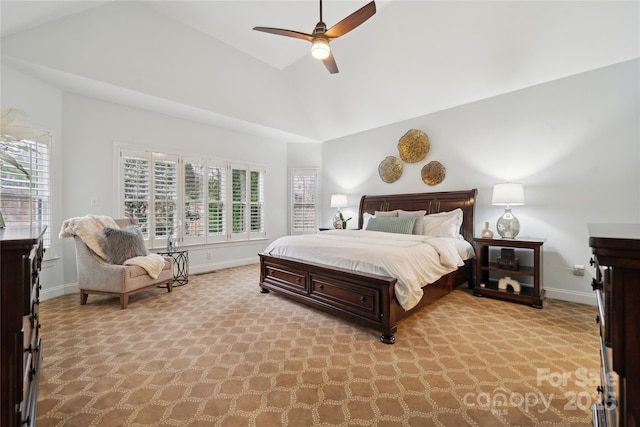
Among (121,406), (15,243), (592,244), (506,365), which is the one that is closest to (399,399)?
(506,365)

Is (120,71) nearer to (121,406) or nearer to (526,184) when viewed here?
(121,406)

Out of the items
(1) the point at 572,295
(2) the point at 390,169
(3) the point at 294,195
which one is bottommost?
(1) the point at 572,295

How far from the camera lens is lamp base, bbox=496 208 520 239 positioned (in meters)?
3.69

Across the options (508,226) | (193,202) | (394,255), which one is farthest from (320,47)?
(193,202)

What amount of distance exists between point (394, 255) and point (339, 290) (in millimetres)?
713

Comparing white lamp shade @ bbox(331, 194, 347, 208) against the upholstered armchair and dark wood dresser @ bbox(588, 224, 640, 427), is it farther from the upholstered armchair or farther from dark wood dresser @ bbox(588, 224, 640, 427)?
dark wood dresser @ bbox(588, 224, 640, 427)

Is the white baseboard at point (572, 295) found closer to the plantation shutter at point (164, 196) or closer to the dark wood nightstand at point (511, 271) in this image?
the dark wood nightstand at point (511, 271)

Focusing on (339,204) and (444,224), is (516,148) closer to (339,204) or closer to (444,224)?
(444,224)

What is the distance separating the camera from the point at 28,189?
3.33 m

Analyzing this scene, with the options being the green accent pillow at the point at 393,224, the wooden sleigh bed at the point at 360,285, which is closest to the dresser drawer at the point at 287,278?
the wooden sleigh bed at the point at 360,285

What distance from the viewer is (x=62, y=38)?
321cm

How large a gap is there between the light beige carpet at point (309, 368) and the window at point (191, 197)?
69.9 inches

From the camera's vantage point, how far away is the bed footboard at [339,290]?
8.13 feet

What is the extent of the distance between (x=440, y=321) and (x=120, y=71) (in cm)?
516
